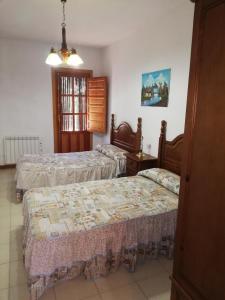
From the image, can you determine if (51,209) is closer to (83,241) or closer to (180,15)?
(83,241)

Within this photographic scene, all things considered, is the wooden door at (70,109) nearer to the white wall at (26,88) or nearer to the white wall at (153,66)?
the white wall at (26,88)

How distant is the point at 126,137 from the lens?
432 cm

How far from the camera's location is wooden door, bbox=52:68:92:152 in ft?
16.9

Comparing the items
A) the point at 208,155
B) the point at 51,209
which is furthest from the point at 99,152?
the point at 208,155

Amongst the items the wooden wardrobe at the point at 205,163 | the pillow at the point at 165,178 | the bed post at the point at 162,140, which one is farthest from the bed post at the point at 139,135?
the wooden wardrobe at the point at 205,163

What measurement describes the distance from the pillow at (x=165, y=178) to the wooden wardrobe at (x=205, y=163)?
1442 millimetres

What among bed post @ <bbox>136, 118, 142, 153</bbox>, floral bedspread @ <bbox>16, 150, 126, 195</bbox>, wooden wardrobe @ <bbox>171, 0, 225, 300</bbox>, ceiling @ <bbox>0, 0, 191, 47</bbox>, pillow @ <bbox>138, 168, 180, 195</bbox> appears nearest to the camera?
wooden wardrobe @ <bbox>171, 0, 225, 300</bbox>

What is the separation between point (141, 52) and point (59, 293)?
3.40m

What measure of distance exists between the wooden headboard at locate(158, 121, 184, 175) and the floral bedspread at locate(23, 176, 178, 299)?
556 millimetres

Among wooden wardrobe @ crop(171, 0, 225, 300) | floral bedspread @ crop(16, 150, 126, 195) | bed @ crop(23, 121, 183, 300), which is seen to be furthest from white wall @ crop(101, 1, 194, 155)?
wooden wardrobe @ crop(171, 0, 225, 300)

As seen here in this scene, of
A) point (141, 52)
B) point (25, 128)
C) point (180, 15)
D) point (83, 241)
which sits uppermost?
point (180, 15)

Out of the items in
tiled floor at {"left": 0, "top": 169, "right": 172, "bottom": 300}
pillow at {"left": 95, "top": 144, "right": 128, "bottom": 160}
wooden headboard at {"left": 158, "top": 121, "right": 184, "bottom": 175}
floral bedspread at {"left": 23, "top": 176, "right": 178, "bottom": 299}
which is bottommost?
tiled floor at {"left": 0, "top": 169, "right": 172, "bottom": 300}

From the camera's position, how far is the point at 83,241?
6.35ft

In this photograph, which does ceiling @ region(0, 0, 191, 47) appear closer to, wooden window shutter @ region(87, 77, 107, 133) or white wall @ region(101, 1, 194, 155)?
white wall @ region(101, 1, 194, 155)
